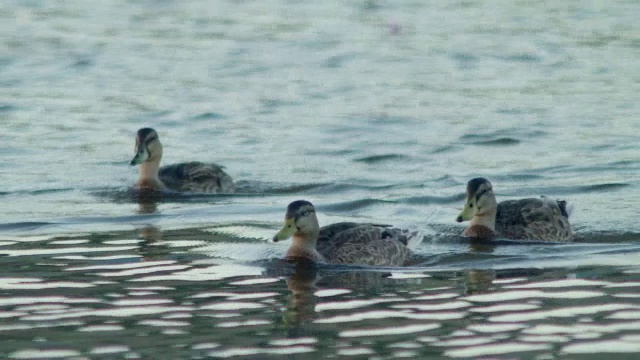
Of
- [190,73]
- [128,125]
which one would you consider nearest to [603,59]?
[190,73]

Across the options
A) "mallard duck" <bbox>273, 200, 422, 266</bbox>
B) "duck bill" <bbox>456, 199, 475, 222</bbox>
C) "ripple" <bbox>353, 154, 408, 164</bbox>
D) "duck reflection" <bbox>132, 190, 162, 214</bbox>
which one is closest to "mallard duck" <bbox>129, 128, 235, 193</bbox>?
"duck reflection" <bbox>132, 190, 162, 214</bbox>

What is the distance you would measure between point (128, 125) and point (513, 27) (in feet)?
38.6

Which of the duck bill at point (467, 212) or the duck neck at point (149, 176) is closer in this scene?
the duck bill at point (467, 212)

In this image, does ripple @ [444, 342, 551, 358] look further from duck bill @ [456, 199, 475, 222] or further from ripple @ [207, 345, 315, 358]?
duck bill @ [456, 199, 475, 222]

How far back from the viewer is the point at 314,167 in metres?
21.7

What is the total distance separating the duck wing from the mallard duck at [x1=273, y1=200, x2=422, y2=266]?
168 inches

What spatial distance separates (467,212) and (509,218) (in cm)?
71

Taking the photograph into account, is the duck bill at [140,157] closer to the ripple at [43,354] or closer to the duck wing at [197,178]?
the duck wing at [197,178]

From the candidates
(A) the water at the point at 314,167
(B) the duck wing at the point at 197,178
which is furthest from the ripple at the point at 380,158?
(B) the duck wing at the point at 197,178

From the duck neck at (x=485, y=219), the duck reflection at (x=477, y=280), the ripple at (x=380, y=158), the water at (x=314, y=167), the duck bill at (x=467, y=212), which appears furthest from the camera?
the ripple at (x=380, y=158)

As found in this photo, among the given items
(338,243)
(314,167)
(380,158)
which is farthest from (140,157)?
(338,243)

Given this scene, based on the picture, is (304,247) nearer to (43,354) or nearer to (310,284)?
(310,284)

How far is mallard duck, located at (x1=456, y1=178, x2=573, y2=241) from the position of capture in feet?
55.2

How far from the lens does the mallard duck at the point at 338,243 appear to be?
15.2m
